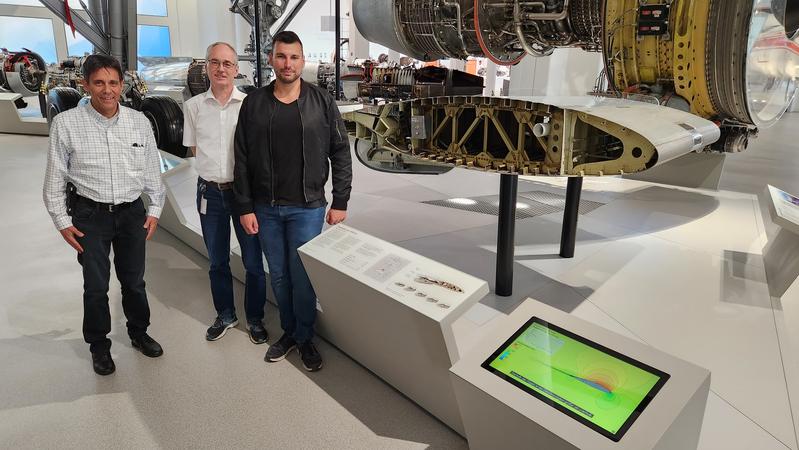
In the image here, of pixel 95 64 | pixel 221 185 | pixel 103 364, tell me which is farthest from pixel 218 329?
pixel 95 64

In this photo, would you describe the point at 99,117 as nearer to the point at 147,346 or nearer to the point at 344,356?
the point at 147,346

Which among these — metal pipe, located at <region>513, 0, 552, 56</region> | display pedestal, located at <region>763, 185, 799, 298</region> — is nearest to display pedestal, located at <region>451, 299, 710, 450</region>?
display pedestal, located at <region>763, 185, 799, 298</region>

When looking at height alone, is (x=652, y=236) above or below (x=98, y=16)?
below

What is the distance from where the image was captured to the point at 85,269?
124 inches

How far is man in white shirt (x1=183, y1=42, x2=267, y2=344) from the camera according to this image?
3330 mm

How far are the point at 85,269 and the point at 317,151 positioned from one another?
168cm

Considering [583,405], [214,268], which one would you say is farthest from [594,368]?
[214,268]

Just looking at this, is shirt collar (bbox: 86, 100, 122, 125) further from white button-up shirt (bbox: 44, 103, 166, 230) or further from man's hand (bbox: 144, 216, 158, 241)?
man's hand (bbox: 144, 216, 158, 241)

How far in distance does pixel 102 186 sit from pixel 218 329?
1.37 metres

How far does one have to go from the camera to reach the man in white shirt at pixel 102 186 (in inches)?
115

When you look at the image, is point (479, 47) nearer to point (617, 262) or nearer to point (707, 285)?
point (617, 262)

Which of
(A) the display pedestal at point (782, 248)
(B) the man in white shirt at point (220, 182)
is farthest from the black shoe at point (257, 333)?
(A) the display pedestal at point (782, 248)

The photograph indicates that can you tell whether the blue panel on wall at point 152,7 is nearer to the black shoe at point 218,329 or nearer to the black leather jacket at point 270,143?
the black shoe at point 218,329

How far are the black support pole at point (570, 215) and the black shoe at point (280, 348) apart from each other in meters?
3.00
